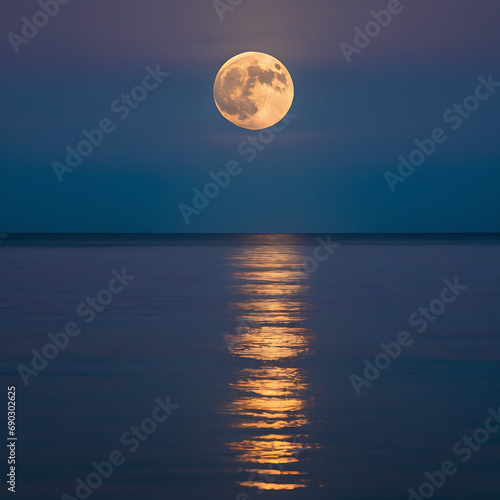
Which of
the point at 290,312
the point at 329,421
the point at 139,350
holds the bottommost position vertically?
the point at 329,421

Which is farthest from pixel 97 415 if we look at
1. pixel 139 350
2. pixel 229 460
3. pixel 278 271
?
pixel 278 271

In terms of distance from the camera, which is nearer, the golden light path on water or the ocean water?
the ocean water

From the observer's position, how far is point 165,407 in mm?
8453

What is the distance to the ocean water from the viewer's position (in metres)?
6.24

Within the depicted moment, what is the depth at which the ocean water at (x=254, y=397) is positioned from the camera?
246 inches

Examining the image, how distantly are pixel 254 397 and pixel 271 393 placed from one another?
0.27 meters

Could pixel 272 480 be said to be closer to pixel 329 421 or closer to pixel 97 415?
pixel 329 421

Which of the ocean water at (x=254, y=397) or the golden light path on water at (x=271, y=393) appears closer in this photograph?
the ocean water at (x=254, y=397)

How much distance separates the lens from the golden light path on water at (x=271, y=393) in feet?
21.1

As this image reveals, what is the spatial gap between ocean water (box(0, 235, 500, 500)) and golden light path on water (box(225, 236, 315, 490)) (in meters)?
0.02

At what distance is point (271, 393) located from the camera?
905 centimetres

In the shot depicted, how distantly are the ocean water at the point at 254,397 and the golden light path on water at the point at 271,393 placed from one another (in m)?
0.02

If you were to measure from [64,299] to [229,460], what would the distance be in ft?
44.6

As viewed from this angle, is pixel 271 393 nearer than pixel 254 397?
No
